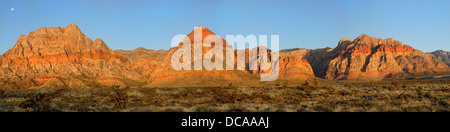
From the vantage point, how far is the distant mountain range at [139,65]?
365 feet

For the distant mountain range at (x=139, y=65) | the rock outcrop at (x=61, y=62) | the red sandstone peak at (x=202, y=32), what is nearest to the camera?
the rock outcrop at (x=61, y=62)

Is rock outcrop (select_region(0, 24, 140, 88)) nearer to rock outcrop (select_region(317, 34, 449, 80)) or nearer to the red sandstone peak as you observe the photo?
the red sandstone peak

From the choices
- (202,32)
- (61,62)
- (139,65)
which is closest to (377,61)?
(202,32)

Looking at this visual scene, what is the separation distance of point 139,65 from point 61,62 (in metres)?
45.4

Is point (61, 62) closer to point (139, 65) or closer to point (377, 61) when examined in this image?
point (139, 65)

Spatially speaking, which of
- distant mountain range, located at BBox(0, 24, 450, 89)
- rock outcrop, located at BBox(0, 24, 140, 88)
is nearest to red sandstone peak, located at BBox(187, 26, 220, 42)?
distant mountain range, located at BBox(0, 24, 450, 89)

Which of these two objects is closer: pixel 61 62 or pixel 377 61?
pixel 61 62

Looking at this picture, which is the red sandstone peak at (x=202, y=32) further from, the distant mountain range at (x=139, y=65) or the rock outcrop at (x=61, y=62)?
the rock outcrop at (x=61, y=62)

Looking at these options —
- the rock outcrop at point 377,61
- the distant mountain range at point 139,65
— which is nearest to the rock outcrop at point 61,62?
the distant mountain range at point 139,65

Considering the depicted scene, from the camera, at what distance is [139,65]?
535 feet

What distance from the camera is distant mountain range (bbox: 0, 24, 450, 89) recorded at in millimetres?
111312
